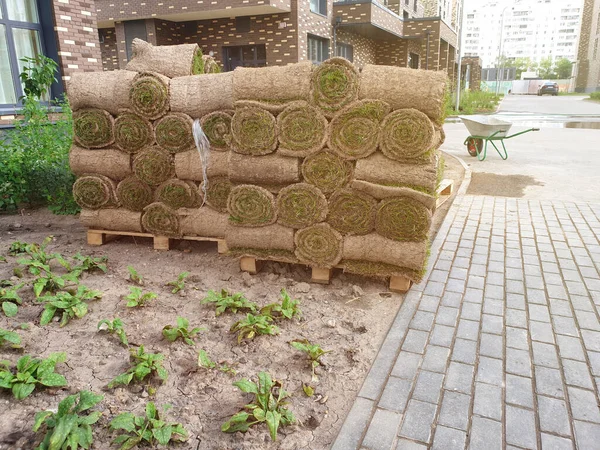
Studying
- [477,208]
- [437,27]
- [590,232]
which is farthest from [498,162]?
[437,27]

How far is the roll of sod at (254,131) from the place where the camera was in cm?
393

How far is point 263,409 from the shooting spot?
7.84ft

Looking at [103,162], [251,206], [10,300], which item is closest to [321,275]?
[251,206]

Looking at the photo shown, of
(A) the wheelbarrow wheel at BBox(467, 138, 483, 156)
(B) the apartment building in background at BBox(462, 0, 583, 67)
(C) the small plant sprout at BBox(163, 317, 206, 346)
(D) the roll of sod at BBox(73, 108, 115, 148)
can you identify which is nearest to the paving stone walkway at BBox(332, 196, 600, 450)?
(C) the small plant sprout at BBox(163, 317, 206, 346)

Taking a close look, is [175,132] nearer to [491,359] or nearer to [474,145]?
[491,359]

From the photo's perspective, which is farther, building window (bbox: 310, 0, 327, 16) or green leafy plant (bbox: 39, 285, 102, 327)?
building window (bbox: 310, 0, 327, 16)

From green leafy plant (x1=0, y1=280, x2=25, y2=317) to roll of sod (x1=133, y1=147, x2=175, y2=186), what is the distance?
5.25ft

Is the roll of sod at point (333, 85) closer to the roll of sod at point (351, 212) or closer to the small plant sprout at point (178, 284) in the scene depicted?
the roll of sod at point (351, 212)

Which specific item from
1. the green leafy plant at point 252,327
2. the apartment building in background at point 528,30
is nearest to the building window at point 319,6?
the green leafy plant at point 252,327

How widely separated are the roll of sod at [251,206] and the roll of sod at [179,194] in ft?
2.10

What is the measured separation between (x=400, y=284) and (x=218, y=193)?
201cm

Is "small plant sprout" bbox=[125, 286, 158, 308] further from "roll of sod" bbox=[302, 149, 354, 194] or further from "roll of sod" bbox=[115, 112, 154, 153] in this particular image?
"roll of sod" bbox=[115, 112, 154, 153]

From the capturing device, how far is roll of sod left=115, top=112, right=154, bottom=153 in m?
4.61

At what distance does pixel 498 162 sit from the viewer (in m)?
10.7
